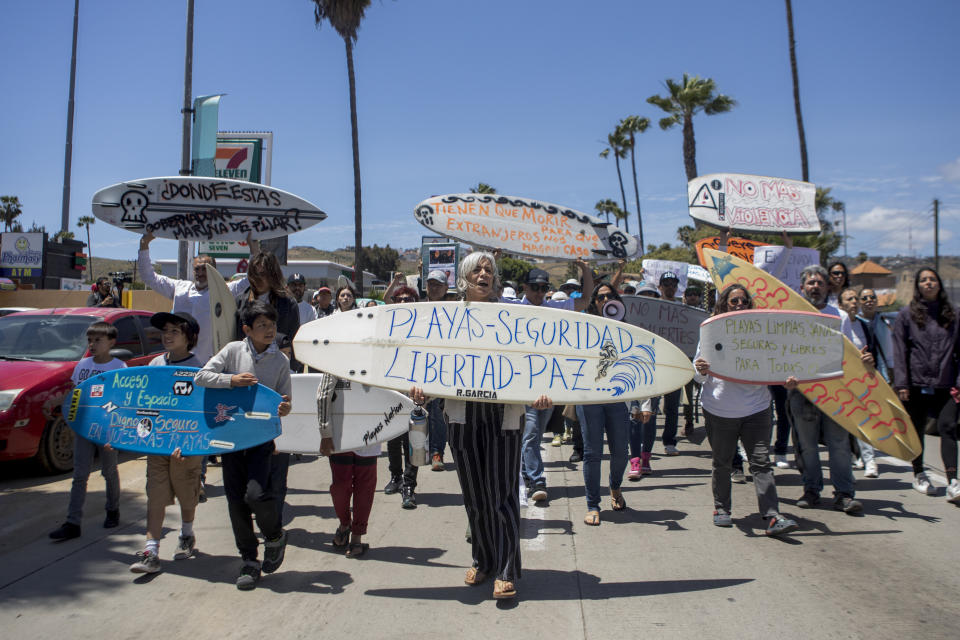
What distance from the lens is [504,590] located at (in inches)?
145

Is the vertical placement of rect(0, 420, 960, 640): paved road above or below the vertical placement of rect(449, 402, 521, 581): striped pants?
below

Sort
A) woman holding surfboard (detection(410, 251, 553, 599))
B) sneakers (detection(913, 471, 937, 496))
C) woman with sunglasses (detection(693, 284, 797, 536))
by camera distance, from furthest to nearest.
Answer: sneakers (detection(913, 471, 937, 496)) < woman with sunglasses (detection(693, 284, 797, 536)) < woman holding surfboard (detection(410, 251, 553, 599))

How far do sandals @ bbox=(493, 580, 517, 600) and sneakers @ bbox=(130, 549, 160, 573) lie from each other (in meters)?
2.12

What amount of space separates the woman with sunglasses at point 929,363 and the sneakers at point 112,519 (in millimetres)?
6546

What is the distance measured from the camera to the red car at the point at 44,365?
6.31 metres

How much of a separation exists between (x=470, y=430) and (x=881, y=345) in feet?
15.2

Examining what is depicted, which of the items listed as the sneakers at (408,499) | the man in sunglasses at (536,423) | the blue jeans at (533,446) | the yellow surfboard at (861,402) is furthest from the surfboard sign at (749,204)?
the sneakers at (408,499)

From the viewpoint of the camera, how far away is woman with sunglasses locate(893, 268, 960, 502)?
18.9ft

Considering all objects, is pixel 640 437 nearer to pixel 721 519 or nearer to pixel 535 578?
pixel 721 519

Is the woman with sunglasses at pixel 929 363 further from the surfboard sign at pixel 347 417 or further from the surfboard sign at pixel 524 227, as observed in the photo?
the surfboard sign at pixel 347 417

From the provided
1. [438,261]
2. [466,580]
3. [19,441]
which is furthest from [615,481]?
[438,261]

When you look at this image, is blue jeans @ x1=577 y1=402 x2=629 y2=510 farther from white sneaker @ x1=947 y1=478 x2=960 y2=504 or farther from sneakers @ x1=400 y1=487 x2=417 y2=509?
white sneaker @ x1=947 y1=478 x2=960 y2=504

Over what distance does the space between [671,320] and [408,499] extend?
133 inches

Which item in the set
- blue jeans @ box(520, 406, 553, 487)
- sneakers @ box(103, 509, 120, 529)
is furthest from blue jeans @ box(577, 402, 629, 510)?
sneakers @ box(103, 509, 120, 529)
